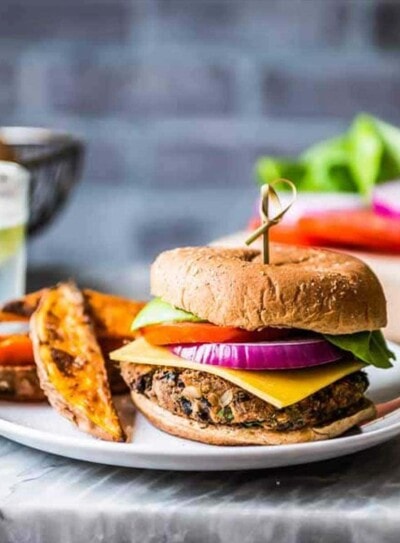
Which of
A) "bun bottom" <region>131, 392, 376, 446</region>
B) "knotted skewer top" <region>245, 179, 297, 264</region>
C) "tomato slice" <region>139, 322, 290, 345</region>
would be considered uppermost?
"knotted skewer top" <region>245, 179, 297, 264</region>

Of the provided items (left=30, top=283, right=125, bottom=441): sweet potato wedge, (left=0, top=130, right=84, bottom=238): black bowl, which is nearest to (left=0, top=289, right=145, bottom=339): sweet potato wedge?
(left=30, top=283, right=125, bottom=441): sweet potato wedge

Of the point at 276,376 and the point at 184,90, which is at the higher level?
the point at 184,90

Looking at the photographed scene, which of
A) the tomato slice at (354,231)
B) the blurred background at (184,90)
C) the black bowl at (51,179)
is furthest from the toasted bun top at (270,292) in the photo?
the blurred background at (184,90)

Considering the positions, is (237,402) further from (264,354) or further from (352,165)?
(352,165)

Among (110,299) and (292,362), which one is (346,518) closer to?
(292,362)

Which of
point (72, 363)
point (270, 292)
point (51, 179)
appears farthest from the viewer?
point (51, 179)

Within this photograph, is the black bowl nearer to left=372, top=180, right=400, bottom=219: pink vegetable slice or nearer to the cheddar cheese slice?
left=372, top=180, right=400, bottom=219: pink vegetable slice

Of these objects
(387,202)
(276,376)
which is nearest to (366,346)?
(276,376)
